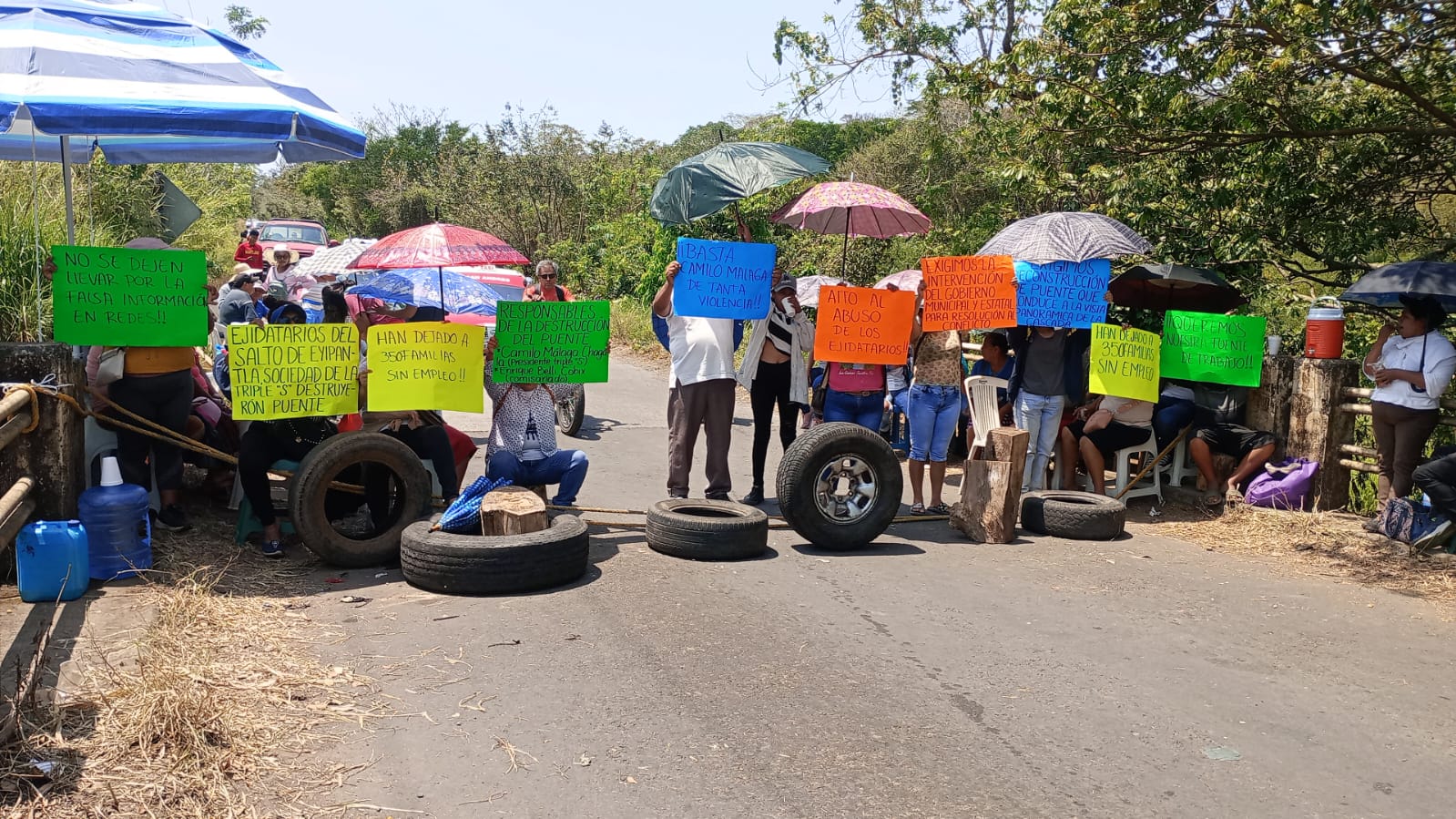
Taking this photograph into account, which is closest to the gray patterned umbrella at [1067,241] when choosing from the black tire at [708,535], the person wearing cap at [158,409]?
the black tire at [708,535]

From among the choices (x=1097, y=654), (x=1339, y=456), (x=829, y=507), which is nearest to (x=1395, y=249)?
(x=1339, y=456)

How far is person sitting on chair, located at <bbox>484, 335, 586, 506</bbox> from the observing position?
798 cm

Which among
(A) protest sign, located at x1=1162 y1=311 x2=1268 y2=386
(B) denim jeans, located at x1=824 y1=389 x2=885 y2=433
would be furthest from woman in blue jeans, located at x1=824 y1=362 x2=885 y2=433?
(A) protest sign, located at x1=1162 y1=311 x2=1268 y2=386

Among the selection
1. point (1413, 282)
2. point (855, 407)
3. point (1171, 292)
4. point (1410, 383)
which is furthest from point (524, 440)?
point (1171, 292)

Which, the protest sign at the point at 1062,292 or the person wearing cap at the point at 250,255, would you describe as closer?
the protest sign at the point at 1062,292

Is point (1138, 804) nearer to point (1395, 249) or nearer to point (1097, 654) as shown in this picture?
point (1097, 654)

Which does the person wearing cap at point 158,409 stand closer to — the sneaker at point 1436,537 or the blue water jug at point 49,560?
the blue water jug at point 49,560

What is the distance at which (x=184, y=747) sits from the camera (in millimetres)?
4367

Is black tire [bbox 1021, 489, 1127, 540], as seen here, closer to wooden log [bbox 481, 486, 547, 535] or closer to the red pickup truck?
wooden log [bbox 481, 486, 547, 535]

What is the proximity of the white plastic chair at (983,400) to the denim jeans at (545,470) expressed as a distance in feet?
12.1

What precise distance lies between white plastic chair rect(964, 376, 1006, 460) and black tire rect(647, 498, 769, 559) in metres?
3.07

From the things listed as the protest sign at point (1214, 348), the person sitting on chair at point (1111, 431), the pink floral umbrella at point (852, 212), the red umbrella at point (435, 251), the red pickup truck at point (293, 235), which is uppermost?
the red pickup truck at point (293, 235)

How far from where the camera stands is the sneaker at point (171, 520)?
7523 millimetres

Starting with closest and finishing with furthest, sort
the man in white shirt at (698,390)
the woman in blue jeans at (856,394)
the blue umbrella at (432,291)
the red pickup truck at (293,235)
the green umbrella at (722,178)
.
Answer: the green umbrella at (722,178), the man in white shirt at (698,390), the woman in blue jeans at (856,394), the blue umbrella at (432,291), the red pickup truck at (293,235)
